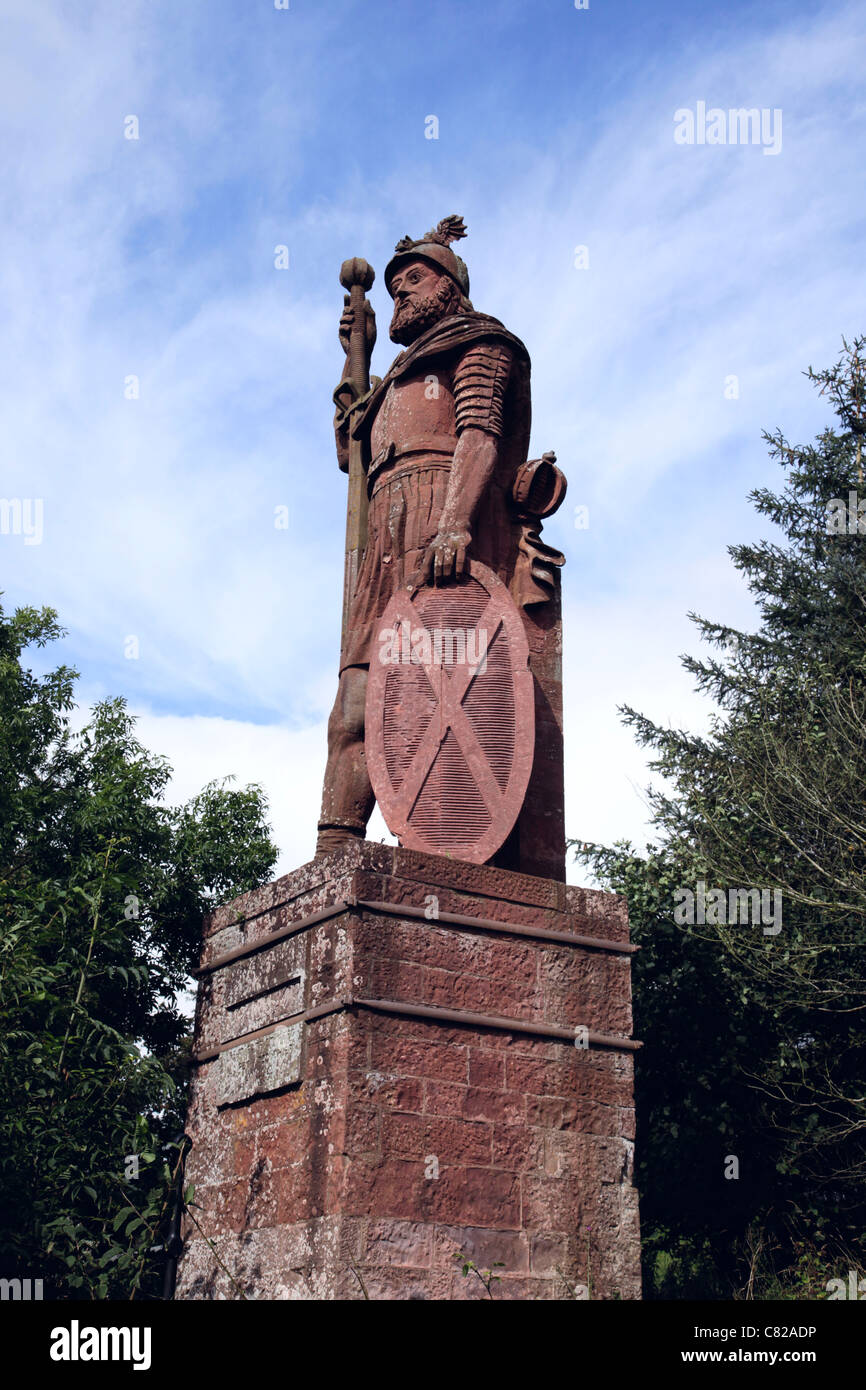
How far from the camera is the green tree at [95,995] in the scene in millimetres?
5727

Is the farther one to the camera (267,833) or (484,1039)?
(267,833)

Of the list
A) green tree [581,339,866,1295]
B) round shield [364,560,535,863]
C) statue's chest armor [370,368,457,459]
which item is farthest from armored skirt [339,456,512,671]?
green tree [581,339,866,1295]

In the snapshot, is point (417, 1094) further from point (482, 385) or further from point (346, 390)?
point (346, 390)

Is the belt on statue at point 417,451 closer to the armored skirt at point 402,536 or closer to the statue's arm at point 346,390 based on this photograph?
the armored skirt at point 402,536

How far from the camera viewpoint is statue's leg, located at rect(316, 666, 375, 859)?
19.8 feet

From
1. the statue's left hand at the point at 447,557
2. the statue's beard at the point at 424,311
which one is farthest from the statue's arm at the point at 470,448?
the statue's beard at the point at 424,311

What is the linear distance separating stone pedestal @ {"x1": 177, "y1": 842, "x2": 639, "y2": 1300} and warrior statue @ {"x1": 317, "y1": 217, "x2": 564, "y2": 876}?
877 millimetres

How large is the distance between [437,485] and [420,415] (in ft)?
1.34

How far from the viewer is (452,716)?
5.64 metres

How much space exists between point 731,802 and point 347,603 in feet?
20.2

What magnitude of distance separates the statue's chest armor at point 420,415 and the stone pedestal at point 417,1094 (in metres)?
2.20

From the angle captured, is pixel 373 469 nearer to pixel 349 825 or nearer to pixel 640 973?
pixel 349 825

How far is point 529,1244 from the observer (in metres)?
4.81

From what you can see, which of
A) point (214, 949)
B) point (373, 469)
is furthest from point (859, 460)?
point (214, 949)
